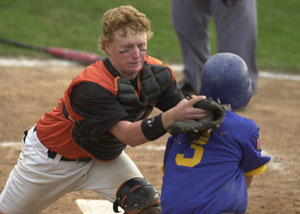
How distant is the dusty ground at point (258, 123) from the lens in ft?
12.8

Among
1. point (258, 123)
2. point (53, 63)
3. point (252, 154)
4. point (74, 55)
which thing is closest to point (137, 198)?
point (252, 154)

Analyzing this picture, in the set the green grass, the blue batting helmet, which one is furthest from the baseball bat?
the blue batting helmet

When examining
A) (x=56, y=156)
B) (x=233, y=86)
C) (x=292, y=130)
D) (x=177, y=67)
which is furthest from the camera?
(x=177, y=67)

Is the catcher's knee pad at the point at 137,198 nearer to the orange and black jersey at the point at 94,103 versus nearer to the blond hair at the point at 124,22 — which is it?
the orange and black jersey at the point at 94,103

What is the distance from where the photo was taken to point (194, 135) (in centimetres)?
262

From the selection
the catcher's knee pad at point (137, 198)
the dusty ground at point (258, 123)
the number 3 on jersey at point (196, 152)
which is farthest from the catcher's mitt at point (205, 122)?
the dusty ground at point (258, 123)

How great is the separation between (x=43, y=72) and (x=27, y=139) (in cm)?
377

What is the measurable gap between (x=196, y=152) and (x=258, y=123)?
125 inches

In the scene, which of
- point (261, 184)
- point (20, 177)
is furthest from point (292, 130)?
point (20, 177)

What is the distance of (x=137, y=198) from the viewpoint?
3203 millimetres

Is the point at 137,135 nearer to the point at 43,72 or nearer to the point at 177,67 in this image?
the point at 43,72

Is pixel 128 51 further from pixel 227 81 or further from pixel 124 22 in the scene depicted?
pixel 227 81

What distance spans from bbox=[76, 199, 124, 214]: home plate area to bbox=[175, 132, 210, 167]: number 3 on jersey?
42.6 inches

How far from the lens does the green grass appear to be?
8.48 meters
